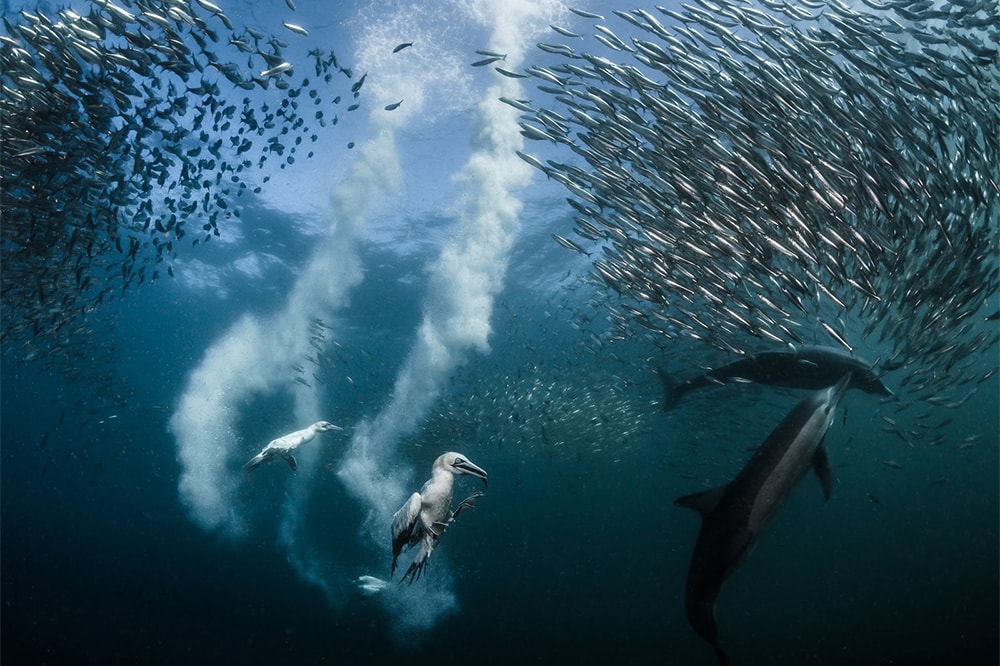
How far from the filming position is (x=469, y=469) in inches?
146

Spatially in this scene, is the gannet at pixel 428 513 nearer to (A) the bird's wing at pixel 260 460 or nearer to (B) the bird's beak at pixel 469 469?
(B) the bird's beak at pixel 469 469

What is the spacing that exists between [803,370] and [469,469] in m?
6.39

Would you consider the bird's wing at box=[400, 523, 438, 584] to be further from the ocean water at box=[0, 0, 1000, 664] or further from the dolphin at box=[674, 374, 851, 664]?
the ocean water at box=[0, 0, 1000, 664]

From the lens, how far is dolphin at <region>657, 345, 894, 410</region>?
22.7 feet

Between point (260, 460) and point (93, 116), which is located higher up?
point (93, 116)

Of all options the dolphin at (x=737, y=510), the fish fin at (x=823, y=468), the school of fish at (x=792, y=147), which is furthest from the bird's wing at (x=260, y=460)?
the fish fin at (x=823, y=468)

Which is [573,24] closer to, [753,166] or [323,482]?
[753,166]

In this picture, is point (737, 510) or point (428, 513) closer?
point (428, 513)

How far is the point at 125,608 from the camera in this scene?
74.9 feet

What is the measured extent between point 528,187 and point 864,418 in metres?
46.5

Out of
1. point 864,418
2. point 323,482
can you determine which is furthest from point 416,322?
point 864,418

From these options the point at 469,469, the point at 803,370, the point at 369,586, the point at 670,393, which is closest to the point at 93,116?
the point at 469,469

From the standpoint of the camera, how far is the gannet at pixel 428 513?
336 centimetres

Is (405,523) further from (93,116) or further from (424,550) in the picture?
(93,116)
